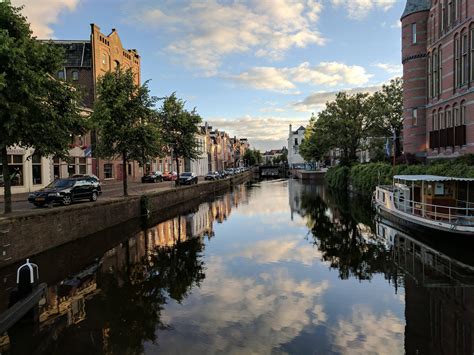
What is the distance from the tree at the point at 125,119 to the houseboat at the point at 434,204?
1802 centimetres

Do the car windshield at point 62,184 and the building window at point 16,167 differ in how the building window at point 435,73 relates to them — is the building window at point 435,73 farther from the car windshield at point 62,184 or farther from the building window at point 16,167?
the building window at point 16,167

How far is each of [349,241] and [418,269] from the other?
21.1ft

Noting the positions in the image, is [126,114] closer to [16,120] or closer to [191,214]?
[191,214]

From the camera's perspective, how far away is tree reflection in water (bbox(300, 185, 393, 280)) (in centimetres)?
1577

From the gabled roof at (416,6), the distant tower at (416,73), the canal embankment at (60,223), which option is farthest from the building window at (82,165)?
the gabled roof at (416,6)

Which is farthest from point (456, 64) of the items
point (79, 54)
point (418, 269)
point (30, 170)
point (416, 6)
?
point (79, 54)

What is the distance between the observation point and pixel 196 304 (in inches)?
454

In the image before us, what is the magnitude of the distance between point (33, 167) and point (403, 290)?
31.8 m

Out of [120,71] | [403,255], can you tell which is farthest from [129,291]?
[120,71]

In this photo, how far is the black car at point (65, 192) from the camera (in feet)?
70.8

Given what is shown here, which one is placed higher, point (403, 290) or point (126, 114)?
point (126, 114)

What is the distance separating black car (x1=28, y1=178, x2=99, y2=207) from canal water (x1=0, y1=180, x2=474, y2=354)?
11.0ft

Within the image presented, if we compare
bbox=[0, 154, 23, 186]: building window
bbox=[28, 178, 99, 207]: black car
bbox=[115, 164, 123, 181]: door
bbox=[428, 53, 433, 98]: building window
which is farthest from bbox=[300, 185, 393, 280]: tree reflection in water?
bbox=[115, 164, 123, 181]: door

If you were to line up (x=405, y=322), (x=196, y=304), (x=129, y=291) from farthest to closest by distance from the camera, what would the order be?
(x=129, y=291) → (x=196, y=304) → (x=405, y=322)
